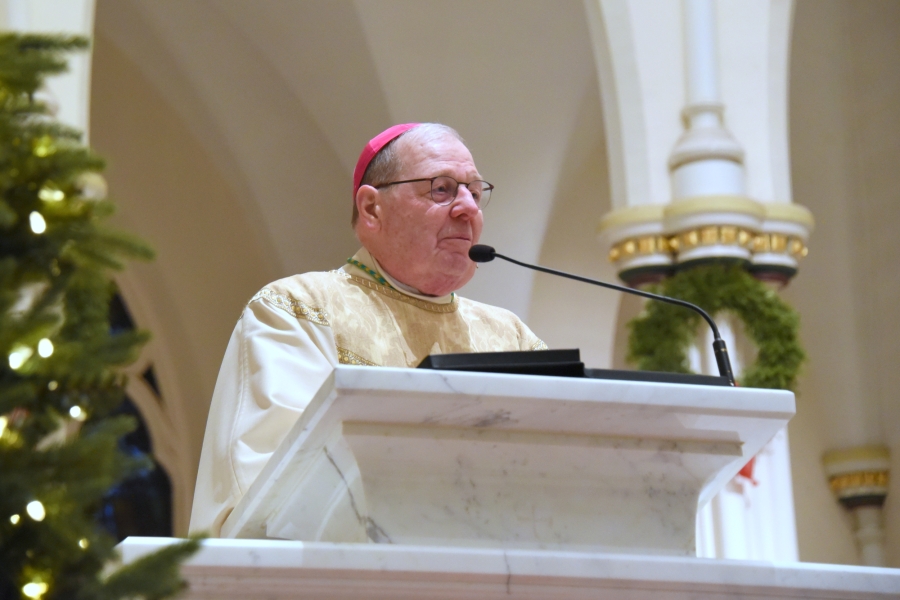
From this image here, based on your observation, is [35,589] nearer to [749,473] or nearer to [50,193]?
[50,193]

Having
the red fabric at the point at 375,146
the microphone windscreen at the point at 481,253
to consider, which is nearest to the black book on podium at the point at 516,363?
the microphone windscreen at the point at 481,253

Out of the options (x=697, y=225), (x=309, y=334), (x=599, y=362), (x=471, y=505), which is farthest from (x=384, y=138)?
(x=599, y=362)

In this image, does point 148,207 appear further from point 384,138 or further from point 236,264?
point 384,138

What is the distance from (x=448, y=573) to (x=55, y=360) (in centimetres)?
88

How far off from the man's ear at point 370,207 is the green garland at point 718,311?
3.48m

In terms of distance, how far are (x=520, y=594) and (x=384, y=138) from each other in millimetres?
1965

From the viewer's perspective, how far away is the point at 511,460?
2283 millimetres

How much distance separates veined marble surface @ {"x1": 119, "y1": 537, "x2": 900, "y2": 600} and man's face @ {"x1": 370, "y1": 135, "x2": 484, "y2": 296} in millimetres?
1523

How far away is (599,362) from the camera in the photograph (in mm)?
11078

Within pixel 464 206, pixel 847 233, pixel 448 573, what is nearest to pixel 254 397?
pixel 464 206

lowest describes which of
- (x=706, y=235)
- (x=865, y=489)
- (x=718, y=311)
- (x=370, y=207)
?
(x=865, y=489)

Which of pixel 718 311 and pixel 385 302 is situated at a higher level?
pixel 718 311

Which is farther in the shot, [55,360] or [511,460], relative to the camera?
[511,460]

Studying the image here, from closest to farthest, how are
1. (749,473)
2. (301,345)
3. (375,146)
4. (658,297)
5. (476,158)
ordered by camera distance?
1. (658,297)
2. (301,345)
3. (375,146)
4. (749,473)
5. (476,158)
